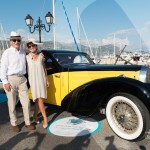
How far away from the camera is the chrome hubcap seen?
Answer: 3.92m

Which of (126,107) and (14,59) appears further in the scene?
(14,59)

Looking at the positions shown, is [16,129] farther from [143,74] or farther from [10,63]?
[143,74]

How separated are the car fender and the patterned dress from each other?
59cm

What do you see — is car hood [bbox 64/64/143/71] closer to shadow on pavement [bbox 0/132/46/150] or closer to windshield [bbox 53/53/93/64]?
windshield [bbox 53/53/93/64]

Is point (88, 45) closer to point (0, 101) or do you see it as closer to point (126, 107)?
point (0, 101)

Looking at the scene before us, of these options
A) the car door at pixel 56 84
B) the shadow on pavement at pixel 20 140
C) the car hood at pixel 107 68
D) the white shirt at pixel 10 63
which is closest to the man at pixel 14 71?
the white shirt at pixel 10 63

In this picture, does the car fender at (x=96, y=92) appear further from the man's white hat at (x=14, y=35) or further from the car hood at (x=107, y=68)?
the man's white hat at (x=14, y=35)

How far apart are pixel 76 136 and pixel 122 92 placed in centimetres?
117

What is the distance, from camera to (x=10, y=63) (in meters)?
4.39

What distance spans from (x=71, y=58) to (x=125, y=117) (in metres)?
2.27

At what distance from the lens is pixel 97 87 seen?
4.37 m

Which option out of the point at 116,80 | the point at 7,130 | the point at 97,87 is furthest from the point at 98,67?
the point at 7,130

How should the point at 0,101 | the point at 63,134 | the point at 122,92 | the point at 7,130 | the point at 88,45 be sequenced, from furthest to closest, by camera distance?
the point at 88,45, the point at 0,101, the point at 7,130, the point at 63,134, the point at 122,92

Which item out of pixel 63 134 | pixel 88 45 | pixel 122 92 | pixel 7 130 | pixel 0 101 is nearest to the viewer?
pixel 122 92
